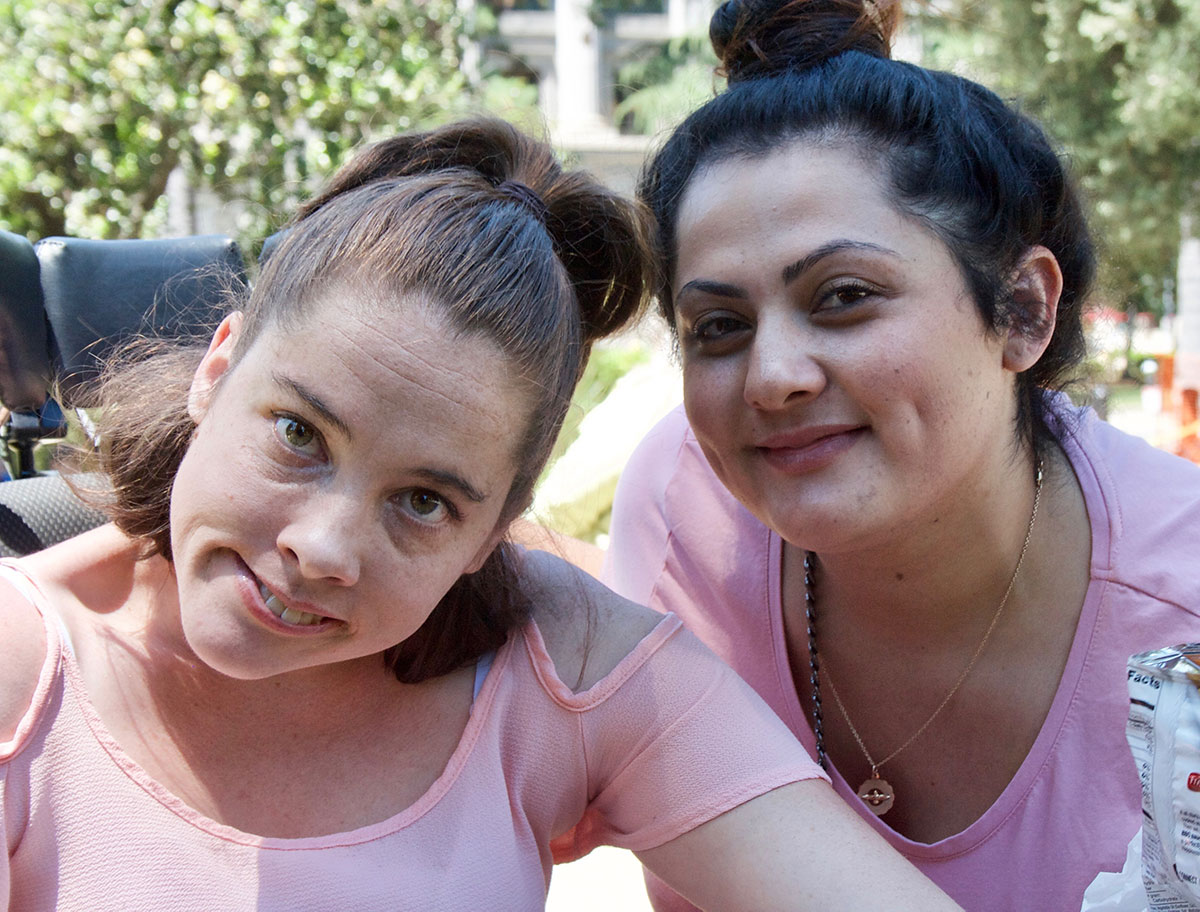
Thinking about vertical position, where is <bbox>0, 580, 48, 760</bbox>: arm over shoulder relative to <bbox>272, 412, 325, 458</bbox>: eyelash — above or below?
below

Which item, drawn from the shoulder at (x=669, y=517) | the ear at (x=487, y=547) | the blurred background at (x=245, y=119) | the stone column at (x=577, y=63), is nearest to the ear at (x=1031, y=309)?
the shoulder at (x=669, y=517)

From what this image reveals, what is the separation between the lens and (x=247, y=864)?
4.58 feet

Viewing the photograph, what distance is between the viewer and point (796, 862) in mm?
1457

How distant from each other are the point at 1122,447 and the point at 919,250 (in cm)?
65

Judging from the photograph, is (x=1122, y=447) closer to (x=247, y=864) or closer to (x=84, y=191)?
(x=247, y=864)

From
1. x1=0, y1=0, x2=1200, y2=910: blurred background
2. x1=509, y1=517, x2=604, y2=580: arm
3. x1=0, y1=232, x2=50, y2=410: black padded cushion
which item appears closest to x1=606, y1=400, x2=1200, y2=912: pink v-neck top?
x1=509, y1=517, x2=604, y2=580: arm

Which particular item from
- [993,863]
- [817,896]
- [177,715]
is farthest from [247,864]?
[993,863]

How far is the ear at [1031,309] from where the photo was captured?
6.20ft

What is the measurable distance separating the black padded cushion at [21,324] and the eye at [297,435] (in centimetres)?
100

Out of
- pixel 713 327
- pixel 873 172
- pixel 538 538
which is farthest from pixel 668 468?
pixel 873 172

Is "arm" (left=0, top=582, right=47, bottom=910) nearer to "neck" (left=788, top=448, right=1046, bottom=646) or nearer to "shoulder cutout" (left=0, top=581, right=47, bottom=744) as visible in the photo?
"shoulder cutout" (left=0, top=581, right=47, bottom=744)

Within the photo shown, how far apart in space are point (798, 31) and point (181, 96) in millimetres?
6516

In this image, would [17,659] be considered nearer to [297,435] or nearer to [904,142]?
[297,435]

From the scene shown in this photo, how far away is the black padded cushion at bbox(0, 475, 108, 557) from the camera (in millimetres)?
1963
